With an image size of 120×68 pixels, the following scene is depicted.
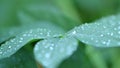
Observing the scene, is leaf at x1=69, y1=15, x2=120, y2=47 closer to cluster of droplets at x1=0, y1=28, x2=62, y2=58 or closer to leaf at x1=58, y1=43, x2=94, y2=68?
cluster of droplets at x1=0, y1=28, x2=62, y2=58

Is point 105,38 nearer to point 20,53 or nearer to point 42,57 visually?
point 42,57

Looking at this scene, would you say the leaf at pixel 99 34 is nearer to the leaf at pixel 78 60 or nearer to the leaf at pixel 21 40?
the leaf at pixel 21 40

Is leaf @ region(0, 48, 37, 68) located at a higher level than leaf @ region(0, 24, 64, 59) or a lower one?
lower

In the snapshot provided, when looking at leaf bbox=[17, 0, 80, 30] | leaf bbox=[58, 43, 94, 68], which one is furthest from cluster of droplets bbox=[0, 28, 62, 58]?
leaf bbox=[17, 0, 80, 30]

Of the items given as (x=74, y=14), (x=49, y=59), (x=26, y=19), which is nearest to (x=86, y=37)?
(x=49, y=59)

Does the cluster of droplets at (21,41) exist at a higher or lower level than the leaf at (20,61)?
higher

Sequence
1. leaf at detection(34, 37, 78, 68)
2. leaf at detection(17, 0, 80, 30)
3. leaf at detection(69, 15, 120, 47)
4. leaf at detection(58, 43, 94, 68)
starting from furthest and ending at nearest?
leaf at detection(17, 0, 80, 30) < leaf at detection(58, 43, 94, 68) < leaf at detection(69, 15, 120, 47) < leaf at detection(34, 37, 78, 68)

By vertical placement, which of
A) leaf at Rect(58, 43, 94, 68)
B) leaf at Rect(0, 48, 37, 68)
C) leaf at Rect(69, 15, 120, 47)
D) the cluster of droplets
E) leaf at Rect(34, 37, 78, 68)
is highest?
leaf at Rect(34, 37, 78, 68)

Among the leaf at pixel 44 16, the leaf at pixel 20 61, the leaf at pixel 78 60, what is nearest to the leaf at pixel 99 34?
the leaf at pixel 20 61
